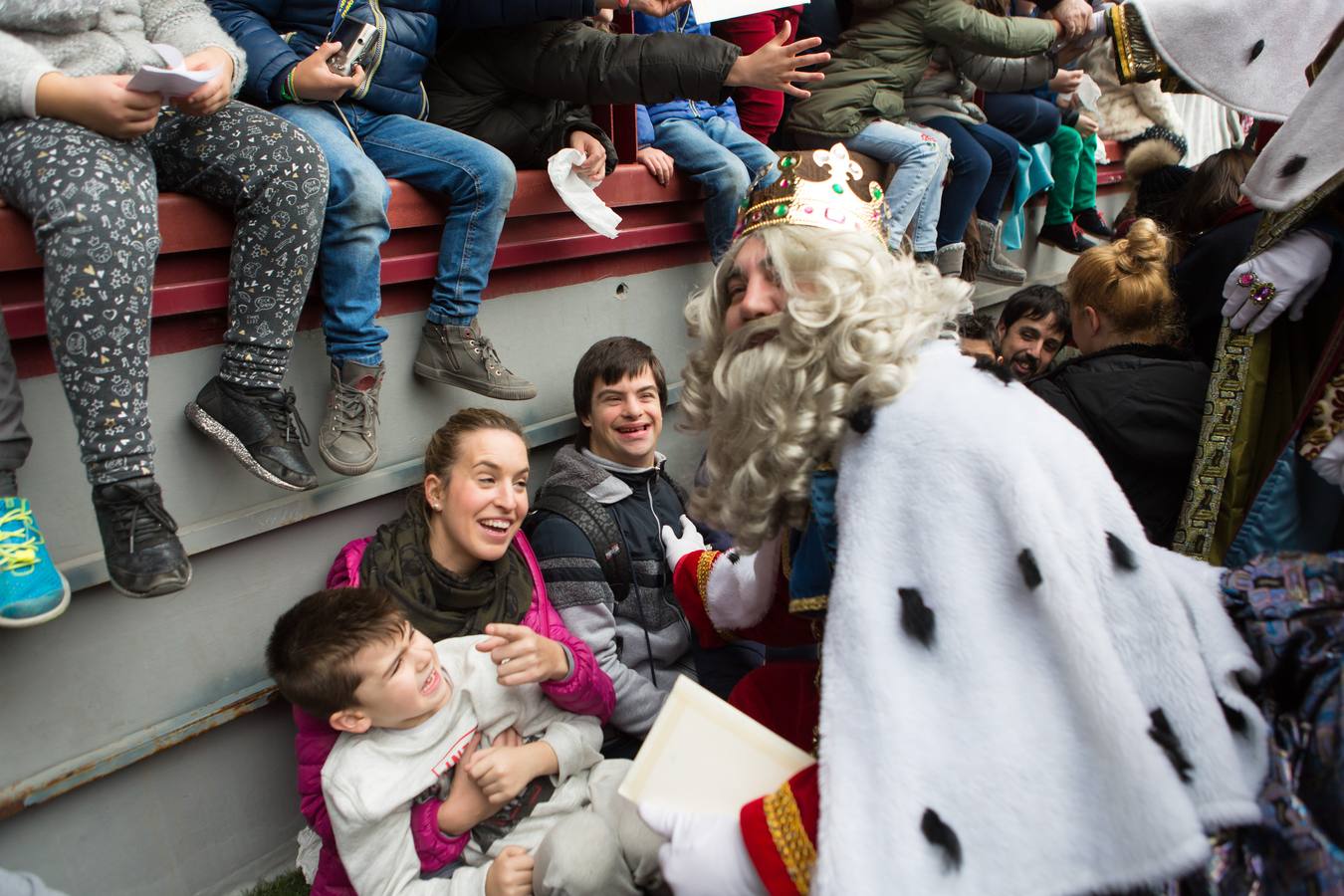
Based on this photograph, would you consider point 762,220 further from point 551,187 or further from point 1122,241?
point 1122,241

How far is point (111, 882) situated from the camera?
229 centimetres

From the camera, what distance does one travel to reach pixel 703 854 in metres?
1.43

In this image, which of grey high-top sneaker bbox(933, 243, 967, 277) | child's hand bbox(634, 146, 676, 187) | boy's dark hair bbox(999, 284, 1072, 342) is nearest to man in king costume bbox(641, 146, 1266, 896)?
child's hand bbox(634, 146, 676, 187)

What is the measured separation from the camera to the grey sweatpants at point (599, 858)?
1884mm

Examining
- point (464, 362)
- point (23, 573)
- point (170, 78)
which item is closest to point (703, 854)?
point (23, 573)

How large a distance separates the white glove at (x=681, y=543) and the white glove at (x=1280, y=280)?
1391mm

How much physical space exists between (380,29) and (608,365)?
3.60 feet

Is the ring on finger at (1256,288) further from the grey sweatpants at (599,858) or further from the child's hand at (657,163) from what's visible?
the child's hand at (657,163)

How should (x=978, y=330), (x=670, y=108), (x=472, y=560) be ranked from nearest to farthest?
(x=472, y=560) < (x=670, y=108) < (x=978, y=330)

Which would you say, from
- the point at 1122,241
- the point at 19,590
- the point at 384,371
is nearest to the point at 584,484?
the point at 384,371

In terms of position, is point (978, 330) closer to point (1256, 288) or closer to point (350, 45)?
point (1256, 288)

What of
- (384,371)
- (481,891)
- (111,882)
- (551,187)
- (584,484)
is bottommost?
(111,882)

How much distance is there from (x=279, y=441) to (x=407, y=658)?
0.57 meters

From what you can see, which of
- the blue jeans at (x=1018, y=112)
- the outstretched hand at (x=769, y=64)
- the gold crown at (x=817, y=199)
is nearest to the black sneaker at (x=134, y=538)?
the gold crown at (x=817, y=199)
